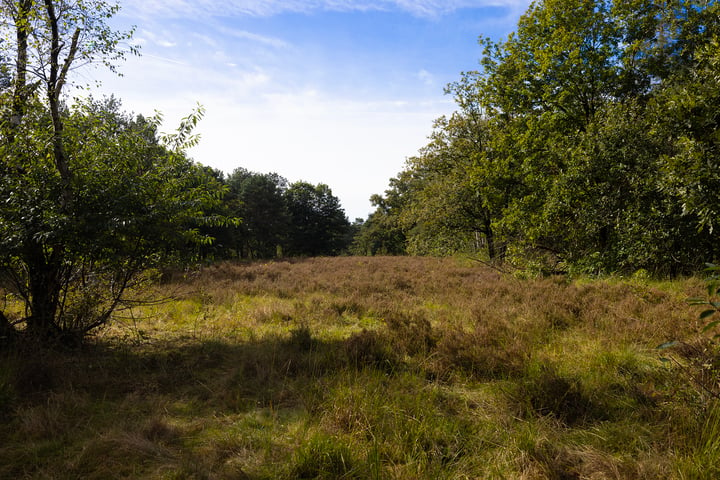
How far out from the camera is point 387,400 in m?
3.90

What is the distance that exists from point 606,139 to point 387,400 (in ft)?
38.5

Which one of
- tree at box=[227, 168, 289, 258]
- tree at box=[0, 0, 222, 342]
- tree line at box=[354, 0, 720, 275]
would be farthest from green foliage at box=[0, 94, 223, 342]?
tree at box=[227, 168, 289, 258]

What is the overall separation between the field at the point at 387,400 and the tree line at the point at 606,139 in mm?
3161

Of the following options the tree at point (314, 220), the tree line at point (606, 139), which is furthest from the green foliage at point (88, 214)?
the tree at point (314, 220)

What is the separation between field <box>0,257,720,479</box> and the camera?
116 inches

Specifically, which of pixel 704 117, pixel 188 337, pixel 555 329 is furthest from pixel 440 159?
pixel 188 337

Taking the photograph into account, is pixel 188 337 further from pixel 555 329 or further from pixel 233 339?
pixel 555 329

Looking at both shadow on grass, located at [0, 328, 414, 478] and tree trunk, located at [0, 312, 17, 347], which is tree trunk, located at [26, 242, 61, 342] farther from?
shadow on grass, located at [0, 328, 414, 478]

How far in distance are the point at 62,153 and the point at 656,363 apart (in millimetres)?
9360

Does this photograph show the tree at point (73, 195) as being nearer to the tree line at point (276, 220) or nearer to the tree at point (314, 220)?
the tree line at point (276, 220)

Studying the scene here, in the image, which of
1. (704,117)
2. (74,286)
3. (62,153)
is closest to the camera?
(62,153)

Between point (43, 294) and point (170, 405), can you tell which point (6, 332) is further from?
point (170, 405)

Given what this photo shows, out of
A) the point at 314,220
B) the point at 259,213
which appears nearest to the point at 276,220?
the point at 259,213

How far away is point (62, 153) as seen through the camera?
551 centimetres
